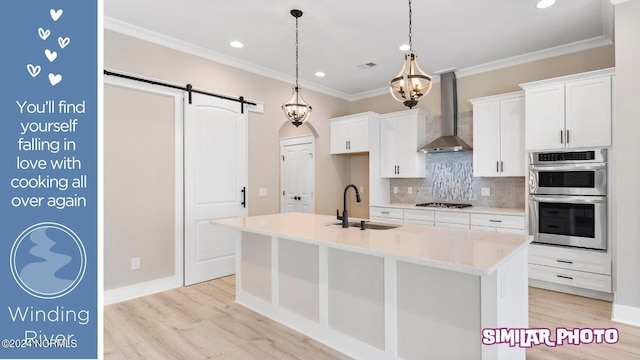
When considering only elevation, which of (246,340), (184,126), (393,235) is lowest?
(246,340)

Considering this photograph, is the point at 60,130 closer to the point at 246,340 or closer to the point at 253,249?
the point at 246,340

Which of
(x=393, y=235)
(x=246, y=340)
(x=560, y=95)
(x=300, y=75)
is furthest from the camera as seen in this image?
(x=300, y=75)

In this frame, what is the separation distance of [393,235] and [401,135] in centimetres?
310

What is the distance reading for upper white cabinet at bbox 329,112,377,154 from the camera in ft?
17.2

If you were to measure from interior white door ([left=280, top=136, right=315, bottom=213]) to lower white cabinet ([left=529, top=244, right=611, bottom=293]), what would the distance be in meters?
3.30

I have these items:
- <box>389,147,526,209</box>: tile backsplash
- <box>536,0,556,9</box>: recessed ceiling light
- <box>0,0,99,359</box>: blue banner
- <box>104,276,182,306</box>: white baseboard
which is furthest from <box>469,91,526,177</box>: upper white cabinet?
<box>0,0,99,359</box>: blue banner

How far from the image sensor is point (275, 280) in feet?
9.22

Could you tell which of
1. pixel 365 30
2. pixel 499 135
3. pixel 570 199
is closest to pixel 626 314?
pixel 570 199

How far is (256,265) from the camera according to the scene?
9.93 feet

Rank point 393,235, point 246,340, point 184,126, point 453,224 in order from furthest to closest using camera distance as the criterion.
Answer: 1. point 453,224
2. point 184,126
3. point 246,340
4. point 393,235

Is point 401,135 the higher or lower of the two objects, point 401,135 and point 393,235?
the higher

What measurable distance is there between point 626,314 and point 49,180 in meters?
3.91

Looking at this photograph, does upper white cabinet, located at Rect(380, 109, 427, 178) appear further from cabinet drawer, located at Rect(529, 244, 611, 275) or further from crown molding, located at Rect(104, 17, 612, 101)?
cabinet drawer, located at Rect(529, 244, 611, 275)

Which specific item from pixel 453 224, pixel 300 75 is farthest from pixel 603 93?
pixel 300 75
